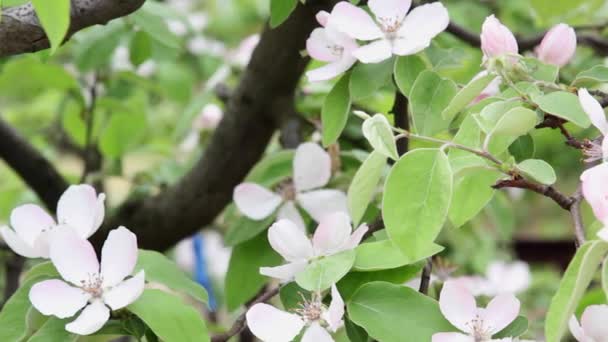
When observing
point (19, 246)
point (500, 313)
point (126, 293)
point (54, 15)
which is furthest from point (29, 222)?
point (500, 313)

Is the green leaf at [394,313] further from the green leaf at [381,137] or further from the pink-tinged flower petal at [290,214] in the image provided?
the pink-tinged flower petal at [290,214]

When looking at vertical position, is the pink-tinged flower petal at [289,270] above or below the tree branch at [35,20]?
below

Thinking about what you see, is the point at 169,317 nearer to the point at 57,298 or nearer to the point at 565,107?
the point at 57,298

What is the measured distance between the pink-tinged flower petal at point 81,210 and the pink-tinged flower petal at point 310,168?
21 cm

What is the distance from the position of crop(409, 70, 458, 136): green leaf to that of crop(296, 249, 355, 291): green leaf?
4.0 inches

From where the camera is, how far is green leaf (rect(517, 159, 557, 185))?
54 cm

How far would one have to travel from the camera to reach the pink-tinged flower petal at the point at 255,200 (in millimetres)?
786

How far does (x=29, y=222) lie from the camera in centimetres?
67

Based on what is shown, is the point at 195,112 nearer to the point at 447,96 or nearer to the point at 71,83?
the point at 71,83

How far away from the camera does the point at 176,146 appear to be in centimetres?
174

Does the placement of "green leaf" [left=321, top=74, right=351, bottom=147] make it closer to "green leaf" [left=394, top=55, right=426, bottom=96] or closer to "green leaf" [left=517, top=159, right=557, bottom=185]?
"green leaf" [left=394, top=55, right=426, bottom=96]

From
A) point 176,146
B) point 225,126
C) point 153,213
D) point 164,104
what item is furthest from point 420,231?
point 164,104

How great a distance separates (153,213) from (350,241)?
22.4 inches

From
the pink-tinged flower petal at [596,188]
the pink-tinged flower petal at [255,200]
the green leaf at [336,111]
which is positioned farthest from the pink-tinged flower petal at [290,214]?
the pink-tinged flower petal at [596,188]
